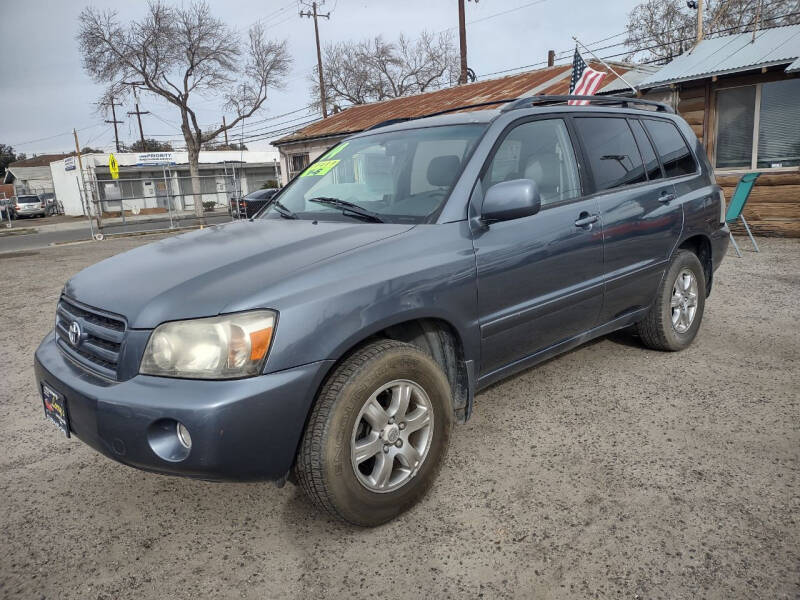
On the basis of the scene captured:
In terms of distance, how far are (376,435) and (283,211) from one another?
5.28ft

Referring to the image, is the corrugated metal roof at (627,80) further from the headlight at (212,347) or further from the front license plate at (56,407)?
the front license plate at (56,407)

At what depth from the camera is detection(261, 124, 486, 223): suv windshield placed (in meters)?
2.88

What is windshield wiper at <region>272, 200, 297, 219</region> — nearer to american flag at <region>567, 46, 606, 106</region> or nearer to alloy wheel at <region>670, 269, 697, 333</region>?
alloy wheel at <region>670, 269, 697, 333</region>

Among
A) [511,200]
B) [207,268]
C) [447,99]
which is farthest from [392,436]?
[447,99]

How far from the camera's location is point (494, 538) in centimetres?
234

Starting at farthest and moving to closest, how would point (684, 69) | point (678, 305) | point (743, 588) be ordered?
point (684, 69) → point (678, 305) → point (743, 588)

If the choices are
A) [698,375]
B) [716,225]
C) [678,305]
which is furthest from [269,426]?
[716,225]

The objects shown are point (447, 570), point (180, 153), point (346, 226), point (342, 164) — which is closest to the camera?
point (447, 570)

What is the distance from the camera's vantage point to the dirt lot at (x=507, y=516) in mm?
2127

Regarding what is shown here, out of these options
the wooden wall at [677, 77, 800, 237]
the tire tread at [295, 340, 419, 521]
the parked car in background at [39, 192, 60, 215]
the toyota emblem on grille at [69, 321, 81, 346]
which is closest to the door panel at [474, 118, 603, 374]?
the tire tread at [295, 340, 419, 521]

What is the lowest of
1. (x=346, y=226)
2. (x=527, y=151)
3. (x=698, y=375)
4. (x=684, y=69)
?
(x=698, y=375)

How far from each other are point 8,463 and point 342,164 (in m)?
2.46

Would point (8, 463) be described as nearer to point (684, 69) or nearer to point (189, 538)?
point (189, 538)

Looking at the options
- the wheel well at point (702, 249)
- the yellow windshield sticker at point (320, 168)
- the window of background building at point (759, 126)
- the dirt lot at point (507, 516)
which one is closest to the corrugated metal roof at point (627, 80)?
the window of background building at point (759, 126)
